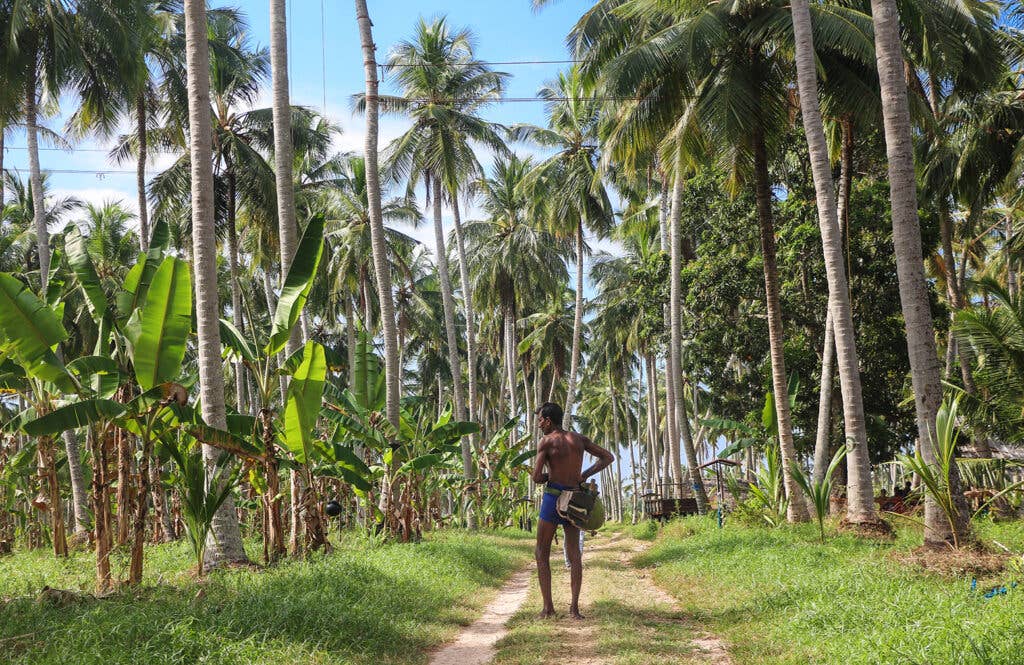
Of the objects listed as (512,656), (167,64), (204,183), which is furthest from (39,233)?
(512,656)

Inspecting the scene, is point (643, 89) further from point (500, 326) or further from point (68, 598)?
point (500, 326)

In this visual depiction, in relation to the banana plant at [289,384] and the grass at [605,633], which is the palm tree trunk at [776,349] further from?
the banana plant at [289,384]

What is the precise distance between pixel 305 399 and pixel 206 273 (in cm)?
181

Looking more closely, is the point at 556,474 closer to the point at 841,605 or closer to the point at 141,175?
the point at 841,605

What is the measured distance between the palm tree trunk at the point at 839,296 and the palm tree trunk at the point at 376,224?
785 cm

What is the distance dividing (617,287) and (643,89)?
21.4 metres

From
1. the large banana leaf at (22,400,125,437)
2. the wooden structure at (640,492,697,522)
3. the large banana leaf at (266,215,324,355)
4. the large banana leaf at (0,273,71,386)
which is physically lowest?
the wooden structure at (640,492,697,522)

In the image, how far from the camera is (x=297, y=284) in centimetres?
1009

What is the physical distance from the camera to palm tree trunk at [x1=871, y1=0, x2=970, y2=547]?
9109 millimetres

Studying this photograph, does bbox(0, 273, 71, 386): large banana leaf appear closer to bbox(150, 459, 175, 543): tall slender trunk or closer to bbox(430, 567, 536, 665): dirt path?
bbox(430, 567, 536, 665): dirt path

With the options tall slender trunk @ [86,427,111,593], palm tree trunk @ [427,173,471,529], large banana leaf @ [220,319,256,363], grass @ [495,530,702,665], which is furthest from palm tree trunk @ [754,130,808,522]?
palm tree trunk @ [427,173,471,529]

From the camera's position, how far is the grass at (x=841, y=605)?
16.8 feet

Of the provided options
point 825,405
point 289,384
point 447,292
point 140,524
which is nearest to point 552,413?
point 289,384

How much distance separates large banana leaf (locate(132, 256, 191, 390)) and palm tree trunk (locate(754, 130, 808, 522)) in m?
9.90
